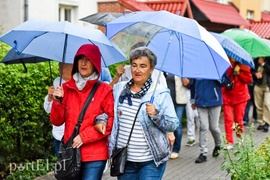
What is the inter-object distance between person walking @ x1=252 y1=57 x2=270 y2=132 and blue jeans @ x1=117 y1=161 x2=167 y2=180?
27.4 ft

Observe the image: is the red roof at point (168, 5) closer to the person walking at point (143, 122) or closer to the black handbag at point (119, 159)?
the person walking at point (143, 122)

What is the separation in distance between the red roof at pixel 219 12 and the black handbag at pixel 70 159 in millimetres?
13867

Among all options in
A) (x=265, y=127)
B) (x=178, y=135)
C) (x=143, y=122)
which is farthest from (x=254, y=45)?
(x=143, y=122)

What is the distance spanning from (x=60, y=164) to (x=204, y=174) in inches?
154

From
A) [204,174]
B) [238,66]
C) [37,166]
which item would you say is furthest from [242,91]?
[37,166]

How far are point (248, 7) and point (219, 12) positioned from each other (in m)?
5.06

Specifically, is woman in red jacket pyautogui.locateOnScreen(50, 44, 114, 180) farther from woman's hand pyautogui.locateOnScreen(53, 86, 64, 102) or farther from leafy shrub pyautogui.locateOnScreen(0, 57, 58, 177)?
leafy shrub pyautogui.locateOnScreen(0, 57, 58, 177)

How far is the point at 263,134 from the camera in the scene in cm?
1268

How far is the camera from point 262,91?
13148 mm

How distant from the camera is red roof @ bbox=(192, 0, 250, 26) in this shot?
1856 centimetres

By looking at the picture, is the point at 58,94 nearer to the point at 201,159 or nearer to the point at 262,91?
the point at 201,159

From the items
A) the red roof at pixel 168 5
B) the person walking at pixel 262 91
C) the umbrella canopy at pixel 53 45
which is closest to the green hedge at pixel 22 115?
the umbrella canopy at pixel 53 45

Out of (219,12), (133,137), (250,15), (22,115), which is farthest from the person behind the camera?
(250,15)

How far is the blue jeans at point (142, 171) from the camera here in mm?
4902
